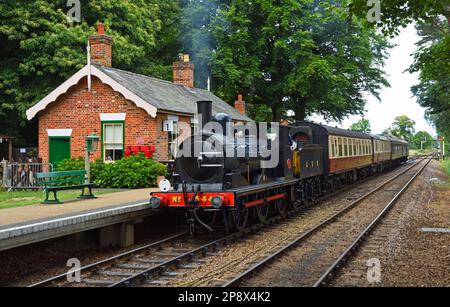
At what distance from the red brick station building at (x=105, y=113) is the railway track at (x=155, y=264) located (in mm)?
7345

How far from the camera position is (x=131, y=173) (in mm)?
16734

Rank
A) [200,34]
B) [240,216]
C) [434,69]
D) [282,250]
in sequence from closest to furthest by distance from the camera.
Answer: [282,250]
[240,216]
[434,69]
[200,34]

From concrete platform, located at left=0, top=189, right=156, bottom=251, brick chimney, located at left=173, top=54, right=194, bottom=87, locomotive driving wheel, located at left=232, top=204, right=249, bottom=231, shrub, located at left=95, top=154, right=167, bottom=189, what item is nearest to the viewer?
concrete platform, located at left=0, top=189, right=156, bottom=251

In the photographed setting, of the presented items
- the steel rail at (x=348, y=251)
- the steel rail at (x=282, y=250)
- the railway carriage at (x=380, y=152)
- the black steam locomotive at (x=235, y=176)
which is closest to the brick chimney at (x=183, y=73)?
the black steam locomotive at (x=235, y=176)

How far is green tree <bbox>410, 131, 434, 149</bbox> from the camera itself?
15134 centimetres

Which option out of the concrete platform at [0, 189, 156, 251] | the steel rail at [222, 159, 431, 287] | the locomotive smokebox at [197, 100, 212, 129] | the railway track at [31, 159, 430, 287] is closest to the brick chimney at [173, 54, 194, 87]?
the steel rail at [222, 159, 431, 287]

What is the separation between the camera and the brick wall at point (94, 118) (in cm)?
1803

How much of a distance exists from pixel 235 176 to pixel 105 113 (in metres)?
8.95

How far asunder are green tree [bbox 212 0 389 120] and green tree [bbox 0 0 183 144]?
21.3 feet

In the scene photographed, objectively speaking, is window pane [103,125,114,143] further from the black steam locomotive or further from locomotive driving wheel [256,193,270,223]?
locomotive driving wheel [256,193,270,223]

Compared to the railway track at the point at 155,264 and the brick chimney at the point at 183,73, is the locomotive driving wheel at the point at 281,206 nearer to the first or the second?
the railway track at the point at 155,264

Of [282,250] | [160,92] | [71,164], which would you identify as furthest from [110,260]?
[160,92]

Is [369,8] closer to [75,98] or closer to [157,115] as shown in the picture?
[157,115]

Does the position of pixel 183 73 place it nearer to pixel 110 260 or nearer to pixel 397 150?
pixel 110 260
